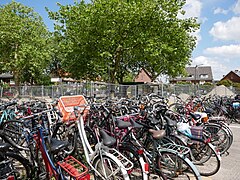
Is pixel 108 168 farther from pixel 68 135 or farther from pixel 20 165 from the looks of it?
pixel 68 135

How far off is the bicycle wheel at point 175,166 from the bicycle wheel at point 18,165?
178 cm

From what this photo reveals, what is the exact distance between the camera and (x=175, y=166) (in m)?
2.94

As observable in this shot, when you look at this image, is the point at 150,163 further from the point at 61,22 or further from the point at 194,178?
the point at 61,22

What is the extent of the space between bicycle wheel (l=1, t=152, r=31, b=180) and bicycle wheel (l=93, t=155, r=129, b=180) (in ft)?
3.02

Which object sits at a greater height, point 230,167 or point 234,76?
point 234,76

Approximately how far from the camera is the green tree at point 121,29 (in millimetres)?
13938

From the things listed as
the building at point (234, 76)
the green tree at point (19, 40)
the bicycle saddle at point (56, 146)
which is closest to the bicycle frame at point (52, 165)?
the bicycle saddle at point (56, 146)

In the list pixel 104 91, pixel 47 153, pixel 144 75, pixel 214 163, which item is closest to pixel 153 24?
pixel 104 91

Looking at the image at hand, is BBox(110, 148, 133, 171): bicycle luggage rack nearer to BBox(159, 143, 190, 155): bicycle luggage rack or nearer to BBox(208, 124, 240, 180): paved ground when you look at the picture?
BBox(159, 143, 190, 155): bicycle luggage rack

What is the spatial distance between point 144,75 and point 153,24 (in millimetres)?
34920

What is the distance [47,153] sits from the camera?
252cm

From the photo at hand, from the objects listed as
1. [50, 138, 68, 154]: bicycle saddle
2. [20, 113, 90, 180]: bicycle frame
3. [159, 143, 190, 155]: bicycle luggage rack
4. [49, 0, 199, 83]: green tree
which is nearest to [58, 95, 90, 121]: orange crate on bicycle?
[20, 113, 90, 180]: bicycle frame

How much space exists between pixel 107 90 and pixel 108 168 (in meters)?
10.9

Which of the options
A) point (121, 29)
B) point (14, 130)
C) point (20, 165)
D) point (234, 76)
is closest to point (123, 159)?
point (20, 165)
